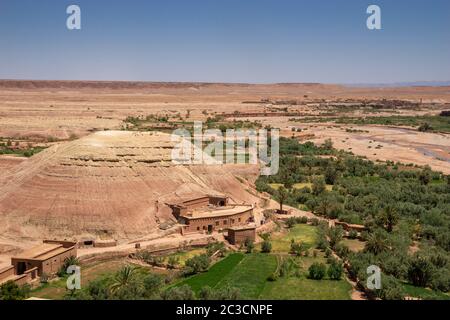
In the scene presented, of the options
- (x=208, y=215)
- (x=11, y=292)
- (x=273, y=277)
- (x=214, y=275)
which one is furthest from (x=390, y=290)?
(x=11, y=292)

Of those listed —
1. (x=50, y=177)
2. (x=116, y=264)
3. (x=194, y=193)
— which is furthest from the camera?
(x=194, y=193)

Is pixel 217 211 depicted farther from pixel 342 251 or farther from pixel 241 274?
pixel 342 251

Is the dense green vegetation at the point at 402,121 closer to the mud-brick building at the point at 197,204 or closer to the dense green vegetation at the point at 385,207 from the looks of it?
the dense green vegetation at the point at 385,207

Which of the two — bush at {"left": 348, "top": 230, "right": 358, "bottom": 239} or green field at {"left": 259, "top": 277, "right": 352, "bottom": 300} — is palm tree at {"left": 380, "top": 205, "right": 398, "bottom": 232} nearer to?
bush at {"left": 348, "top": 230, "right": 358, "bottom": 239}

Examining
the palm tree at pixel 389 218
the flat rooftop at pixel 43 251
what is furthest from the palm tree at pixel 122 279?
the palm tree at pixel 389 218

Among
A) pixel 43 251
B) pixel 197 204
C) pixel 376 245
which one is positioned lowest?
pixel 376 245

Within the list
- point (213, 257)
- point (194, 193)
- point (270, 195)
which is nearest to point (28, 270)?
point (213, 257)
